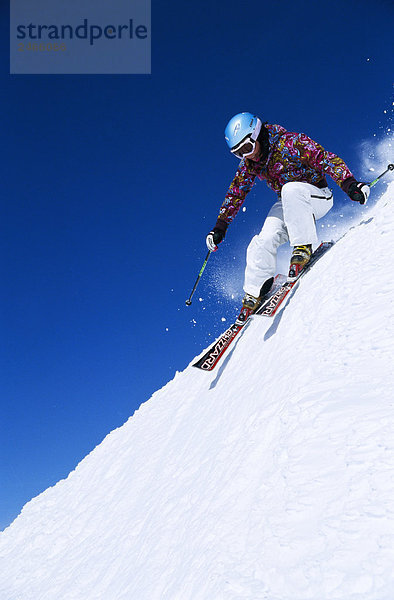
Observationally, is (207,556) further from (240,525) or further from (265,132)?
(265,132)

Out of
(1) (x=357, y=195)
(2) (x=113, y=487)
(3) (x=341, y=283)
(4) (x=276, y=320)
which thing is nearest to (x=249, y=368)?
(4) (x=276, y=320)

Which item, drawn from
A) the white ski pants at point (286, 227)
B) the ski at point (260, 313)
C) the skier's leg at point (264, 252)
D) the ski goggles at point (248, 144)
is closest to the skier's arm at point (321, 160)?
the white ski pants at point (286, 227)

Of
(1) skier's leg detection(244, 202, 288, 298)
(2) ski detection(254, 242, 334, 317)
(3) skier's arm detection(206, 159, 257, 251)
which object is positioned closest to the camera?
(2) ski detection(254, 242, 334, 317)

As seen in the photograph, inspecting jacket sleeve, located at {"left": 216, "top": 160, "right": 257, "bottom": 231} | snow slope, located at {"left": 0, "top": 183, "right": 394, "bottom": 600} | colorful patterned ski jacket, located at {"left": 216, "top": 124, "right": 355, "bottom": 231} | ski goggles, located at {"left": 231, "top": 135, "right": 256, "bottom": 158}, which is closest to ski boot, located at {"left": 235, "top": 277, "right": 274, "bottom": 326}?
snow slope, located at {"left": 0, "top": 183, "right": 394, "bottom": 600}

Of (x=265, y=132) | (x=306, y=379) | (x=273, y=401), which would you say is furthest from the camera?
(x=265, y=132)

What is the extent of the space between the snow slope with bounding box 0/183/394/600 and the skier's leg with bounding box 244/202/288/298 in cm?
66

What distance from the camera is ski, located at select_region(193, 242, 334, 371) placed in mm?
5837

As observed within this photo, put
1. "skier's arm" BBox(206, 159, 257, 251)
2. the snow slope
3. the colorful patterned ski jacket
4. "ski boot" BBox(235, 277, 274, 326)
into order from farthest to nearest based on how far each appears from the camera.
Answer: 1. "skier's arm" BBox(206, 159, 257, 251)
2. "ski boot" BBox(235, 277, 274, 326)
3. the colorful patterned ski jacket
4. the snow slope

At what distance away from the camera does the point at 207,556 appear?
8.63 feet

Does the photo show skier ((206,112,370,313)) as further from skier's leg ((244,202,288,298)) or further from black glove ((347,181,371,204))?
black glove ((347,181,371,204))

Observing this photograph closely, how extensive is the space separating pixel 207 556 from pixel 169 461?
2941 mm

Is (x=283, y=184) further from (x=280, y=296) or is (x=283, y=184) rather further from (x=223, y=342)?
(x=223, y=342)

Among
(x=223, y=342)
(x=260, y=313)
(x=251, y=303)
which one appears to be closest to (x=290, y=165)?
(x=251, y=303)

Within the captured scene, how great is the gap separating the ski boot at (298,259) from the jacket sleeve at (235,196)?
1.45 metres
